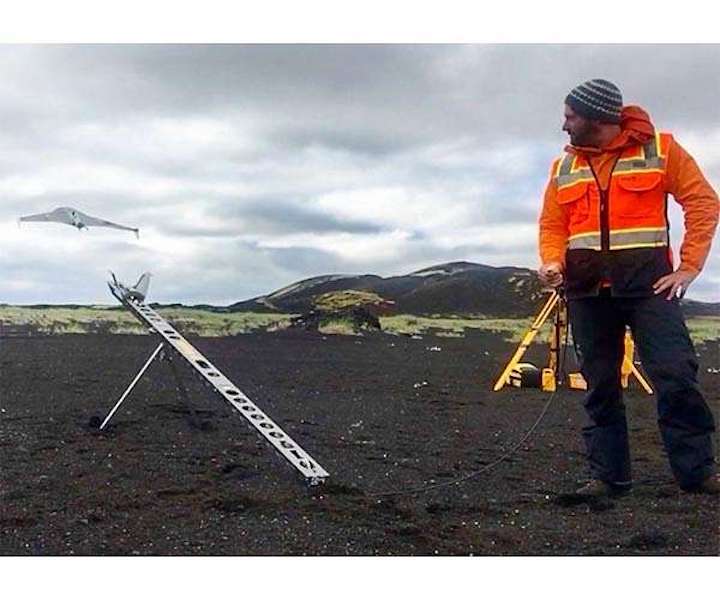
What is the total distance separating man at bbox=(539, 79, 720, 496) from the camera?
2.49 meters

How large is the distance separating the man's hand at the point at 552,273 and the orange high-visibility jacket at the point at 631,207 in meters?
0.03

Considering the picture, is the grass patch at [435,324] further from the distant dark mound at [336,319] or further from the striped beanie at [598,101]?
the striped beanie at [598,101]

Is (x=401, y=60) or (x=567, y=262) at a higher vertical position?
(x=401, y=60)

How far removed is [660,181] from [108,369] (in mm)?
2077

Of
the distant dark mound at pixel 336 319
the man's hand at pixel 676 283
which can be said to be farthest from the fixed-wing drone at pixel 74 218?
the man's hand at pixel 676 283

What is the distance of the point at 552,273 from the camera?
2.63 m

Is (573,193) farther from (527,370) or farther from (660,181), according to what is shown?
(527,370)

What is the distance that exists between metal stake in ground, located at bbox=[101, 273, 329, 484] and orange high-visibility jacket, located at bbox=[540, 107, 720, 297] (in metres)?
0.91

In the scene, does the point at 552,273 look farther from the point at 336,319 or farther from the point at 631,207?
the point at 336,319

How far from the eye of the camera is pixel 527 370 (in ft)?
12.3

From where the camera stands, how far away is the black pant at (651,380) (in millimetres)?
2521

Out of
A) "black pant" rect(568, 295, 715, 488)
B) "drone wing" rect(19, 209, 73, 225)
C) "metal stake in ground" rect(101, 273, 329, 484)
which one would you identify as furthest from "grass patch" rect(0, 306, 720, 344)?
"black pant" rect(568, 295, 715, 488)
